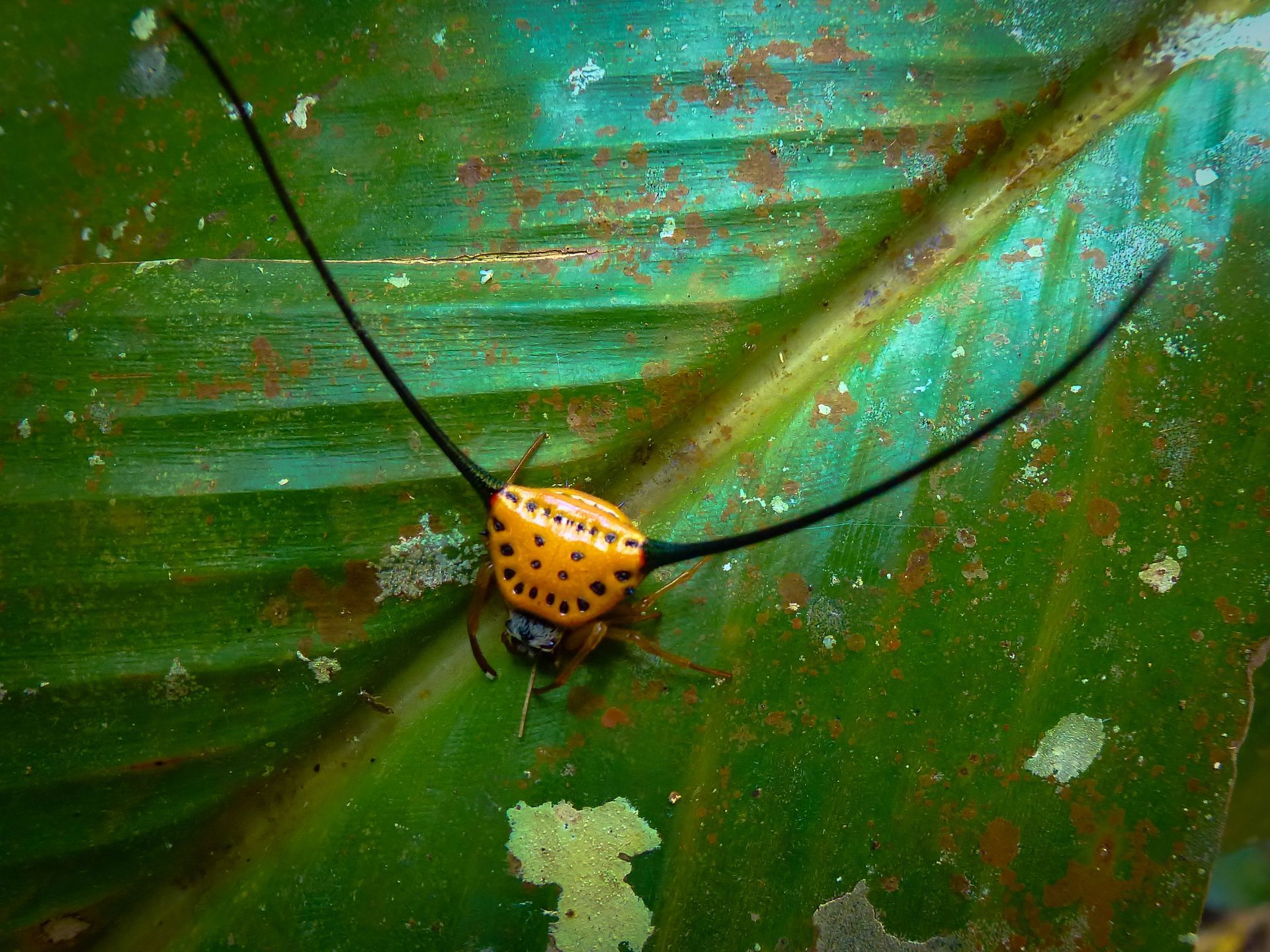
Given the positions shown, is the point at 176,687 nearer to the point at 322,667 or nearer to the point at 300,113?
the point at 322,667

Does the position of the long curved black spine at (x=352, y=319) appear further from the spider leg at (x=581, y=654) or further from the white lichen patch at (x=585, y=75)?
the white lichen patch at (x=585, y=75)

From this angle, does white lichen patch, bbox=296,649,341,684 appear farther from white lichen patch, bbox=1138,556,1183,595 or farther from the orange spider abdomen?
white lichen patch, bbox=1138,556,1183,595

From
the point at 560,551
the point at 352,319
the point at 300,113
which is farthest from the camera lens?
the point at 300,113

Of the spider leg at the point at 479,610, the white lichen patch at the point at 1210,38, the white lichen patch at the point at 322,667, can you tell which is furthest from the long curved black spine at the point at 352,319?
the white lichen patch at the point at 1210,38

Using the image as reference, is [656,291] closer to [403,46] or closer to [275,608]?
[403,46]

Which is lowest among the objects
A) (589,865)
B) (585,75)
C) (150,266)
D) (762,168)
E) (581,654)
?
(589,865)

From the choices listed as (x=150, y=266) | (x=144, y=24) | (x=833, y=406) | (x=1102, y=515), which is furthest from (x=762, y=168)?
(x=144, y=24)
